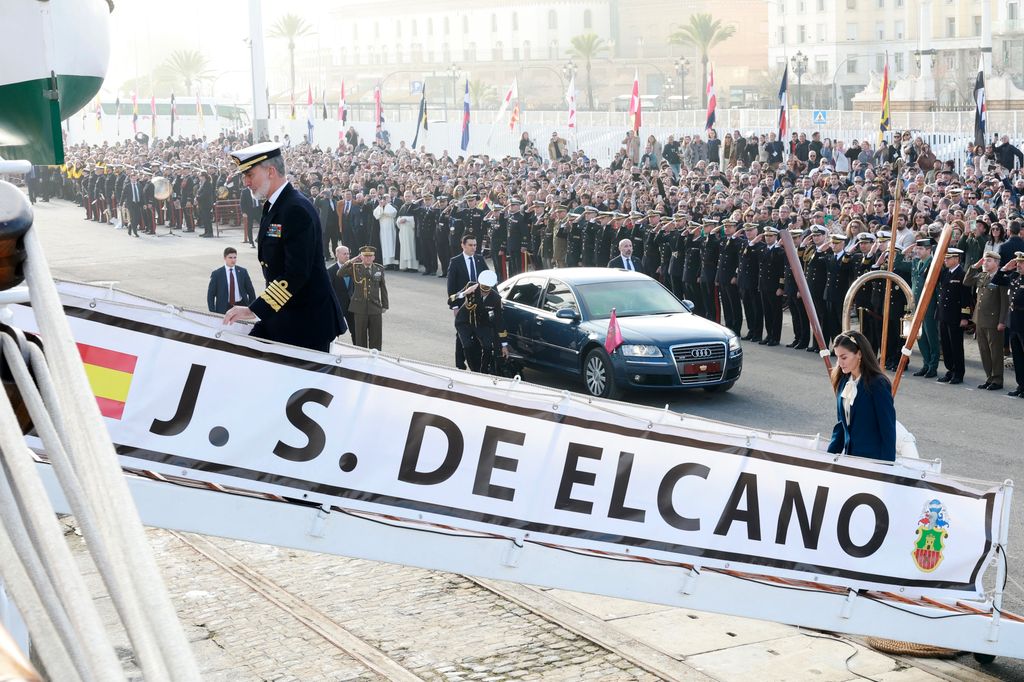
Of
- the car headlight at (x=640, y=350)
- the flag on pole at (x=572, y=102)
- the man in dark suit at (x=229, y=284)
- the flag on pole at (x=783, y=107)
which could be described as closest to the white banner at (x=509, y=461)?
the car headlight at (x=640, y=350)

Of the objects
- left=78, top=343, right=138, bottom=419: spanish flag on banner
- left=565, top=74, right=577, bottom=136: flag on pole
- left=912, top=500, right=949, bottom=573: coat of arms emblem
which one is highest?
left=565, top=74, right=577, bottom=136: flag on pole

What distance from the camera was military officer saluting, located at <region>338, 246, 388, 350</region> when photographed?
1780 cm

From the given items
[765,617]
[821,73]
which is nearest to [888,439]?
[765,617]

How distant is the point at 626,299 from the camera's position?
690 inches

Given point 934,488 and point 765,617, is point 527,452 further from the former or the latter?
point 934,488

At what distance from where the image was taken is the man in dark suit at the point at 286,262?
6.00 metres

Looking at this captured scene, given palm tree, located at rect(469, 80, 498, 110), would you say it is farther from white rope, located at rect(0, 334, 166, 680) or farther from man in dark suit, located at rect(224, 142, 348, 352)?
white rope, located at rect(0, 334, 166, 680)

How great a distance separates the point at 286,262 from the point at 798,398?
12092 mm

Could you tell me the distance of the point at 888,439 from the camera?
7.95 metres

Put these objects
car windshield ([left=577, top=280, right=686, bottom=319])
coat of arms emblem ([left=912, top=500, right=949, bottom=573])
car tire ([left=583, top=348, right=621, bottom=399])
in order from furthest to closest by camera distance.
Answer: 1. car windshield ([left=577, top=280, right=686, bottom=319])
2. car tire ([left=583, top=348, right=621, bottom=399])
3. coat of arms emblem ([left=912, top=500, right=949, bottom=573])

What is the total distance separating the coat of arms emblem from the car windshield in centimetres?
1019

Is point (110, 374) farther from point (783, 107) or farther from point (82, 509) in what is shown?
point (783, 107)

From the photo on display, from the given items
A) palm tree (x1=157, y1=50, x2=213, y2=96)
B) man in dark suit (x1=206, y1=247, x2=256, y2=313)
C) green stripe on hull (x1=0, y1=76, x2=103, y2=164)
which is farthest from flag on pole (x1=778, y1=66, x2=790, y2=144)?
palm tree (x1=157, y1=50, x2=213, y2=96)

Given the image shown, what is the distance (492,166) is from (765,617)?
120 ft
